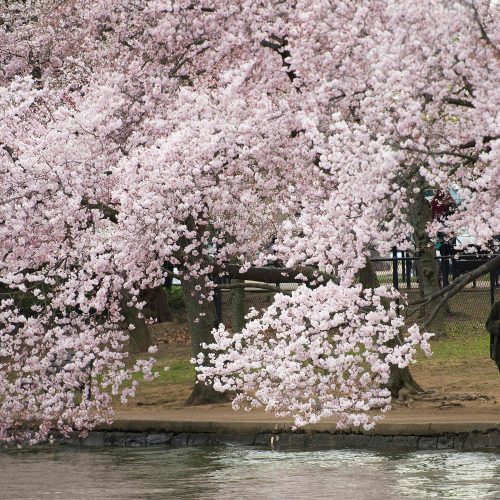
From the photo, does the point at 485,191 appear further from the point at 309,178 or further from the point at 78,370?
the point at 78,370

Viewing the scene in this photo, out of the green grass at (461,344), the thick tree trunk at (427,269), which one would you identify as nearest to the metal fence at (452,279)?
the green grass at (461,344)

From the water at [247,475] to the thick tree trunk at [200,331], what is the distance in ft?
11.1

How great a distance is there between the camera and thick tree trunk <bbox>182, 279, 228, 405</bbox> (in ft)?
80.0

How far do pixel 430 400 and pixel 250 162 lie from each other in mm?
5370

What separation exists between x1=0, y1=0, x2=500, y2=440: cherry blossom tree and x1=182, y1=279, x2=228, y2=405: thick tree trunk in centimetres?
87

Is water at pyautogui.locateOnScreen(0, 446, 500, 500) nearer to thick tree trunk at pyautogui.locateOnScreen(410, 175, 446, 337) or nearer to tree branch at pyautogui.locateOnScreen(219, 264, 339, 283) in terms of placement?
tree branch at pyautogui.locateOnScreen(219, 264, 339, 283)

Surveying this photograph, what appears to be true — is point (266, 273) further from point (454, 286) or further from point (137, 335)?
point (137, 335)

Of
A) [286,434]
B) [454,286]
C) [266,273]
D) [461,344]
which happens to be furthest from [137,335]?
[454,286]

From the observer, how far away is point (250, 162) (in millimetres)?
19375

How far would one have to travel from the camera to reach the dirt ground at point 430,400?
2117 cm

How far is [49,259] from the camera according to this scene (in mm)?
19359

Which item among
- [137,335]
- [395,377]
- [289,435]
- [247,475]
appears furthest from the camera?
[137,335]

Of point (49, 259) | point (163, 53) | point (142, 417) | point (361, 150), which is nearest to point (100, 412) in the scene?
point (142, 417)

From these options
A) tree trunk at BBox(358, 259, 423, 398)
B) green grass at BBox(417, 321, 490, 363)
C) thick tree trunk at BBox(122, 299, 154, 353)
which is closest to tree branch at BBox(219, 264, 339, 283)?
tree trunk at BBox(358, 259, 423, 398)
